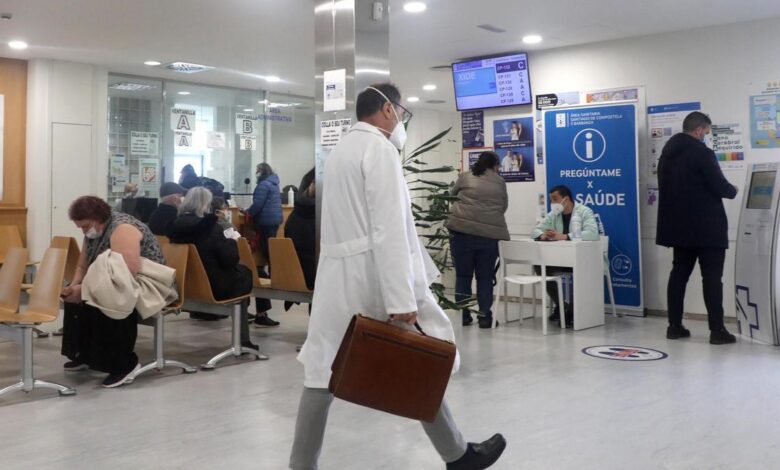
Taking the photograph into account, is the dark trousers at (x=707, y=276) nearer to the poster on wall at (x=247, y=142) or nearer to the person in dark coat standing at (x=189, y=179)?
the person in dark coat standing at (x=189, y=179)

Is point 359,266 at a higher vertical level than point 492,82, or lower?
lower

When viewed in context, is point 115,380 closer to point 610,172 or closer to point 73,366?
point 73,366

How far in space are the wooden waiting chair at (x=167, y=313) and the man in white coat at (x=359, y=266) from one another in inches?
89.7

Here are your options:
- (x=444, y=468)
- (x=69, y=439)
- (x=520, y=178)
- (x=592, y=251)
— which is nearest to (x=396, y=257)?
(x=444, y=468)

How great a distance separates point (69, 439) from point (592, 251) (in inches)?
175

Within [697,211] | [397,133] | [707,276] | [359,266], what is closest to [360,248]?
[359,266]

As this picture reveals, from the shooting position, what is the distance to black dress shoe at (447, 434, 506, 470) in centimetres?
275

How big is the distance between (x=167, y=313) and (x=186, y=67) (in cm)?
563

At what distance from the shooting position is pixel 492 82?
8.11m

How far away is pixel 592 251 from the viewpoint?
644cm

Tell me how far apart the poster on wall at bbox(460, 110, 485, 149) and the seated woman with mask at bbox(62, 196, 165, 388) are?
4538 mm

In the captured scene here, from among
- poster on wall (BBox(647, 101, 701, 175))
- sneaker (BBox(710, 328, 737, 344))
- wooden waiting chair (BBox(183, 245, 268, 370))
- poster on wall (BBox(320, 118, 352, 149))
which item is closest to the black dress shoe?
wooden waiting chair (BBox(183, 245, 268, 370))

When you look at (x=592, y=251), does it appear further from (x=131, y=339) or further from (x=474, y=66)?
(x=131, y=339)

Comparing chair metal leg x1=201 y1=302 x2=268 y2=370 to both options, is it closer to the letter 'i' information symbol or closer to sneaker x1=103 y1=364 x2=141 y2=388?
sneaker x1=103 y1=364 x2=141 y2=388
